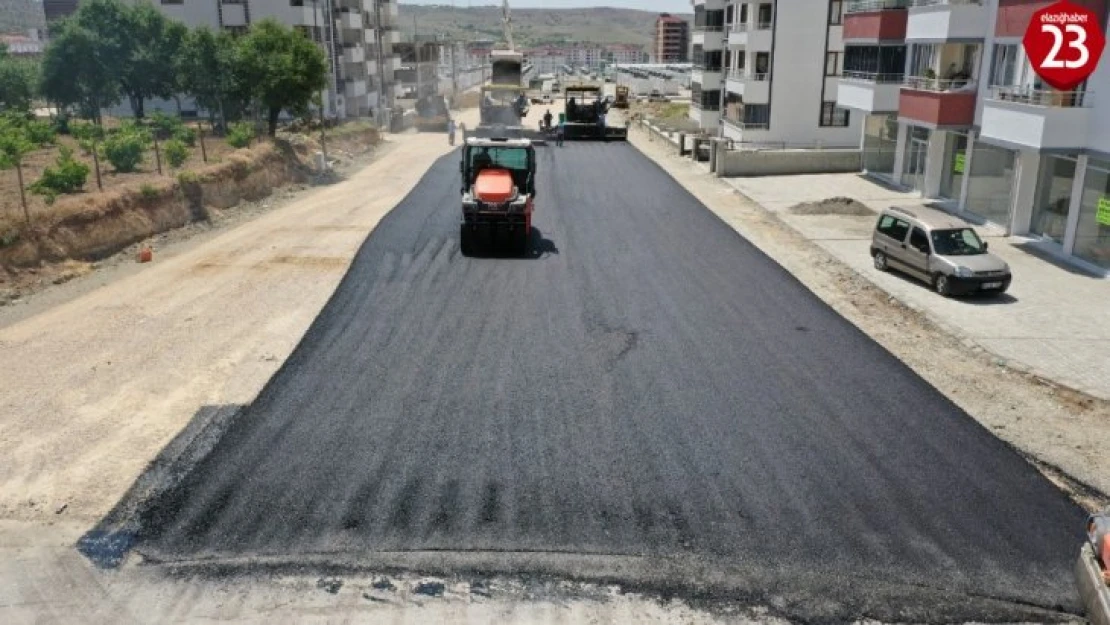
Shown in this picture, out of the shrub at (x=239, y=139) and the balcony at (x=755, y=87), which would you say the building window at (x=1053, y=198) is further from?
the shrub at (x=239, y=139)

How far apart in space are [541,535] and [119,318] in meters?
14.2

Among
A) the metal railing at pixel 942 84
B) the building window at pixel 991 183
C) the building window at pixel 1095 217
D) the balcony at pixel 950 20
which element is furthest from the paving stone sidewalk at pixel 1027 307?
the balcony at pixel 950 20

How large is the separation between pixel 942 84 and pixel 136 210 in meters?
30.1

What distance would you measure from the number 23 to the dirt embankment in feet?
99.0

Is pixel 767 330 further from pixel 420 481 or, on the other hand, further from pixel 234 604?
pixel 234 604

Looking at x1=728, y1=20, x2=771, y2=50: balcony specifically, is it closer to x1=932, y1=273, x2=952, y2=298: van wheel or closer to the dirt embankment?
the dirt embankment

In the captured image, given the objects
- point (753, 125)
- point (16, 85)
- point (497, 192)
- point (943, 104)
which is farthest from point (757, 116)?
point (16, 85)

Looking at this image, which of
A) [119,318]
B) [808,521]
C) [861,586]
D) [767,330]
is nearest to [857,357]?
[767,330]

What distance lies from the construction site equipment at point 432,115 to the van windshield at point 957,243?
5451 cm

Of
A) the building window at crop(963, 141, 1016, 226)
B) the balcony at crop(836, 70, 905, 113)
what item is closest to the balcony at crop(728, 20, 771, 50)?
the balcony at crop(836, 70, 905, 113)

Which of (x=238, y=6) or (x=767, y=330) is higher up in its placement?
(x=238, y=6)

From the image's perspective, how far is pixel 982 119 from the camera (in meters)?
28.1

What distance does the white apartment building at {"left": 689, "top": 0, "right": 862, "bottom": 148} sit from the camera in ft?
165

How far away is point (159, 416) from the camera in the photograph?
14758 mm
